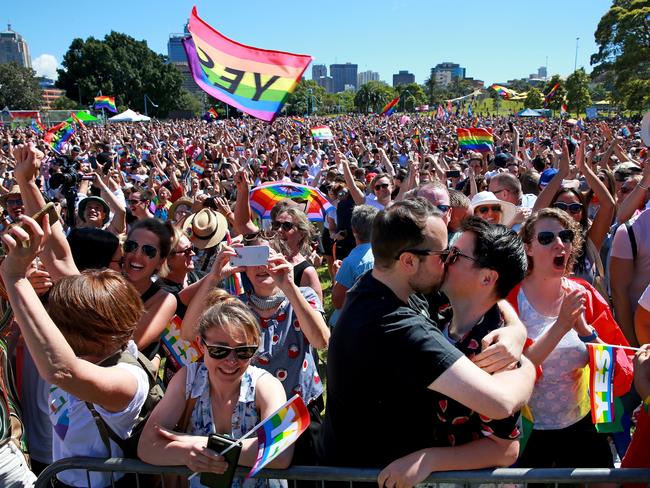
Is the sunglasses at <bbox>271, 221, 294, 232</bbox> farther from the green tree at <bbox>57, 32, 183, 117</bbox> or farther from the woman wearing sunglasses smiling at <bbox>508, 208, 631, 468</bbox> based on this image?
the green tree at <bbox>57, 32, 183, 117</bbox>

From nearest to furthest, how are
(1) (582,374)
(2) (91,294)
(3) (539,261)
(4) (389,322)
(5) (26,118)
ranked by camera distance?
(4) (389,322) < (2) (91,294) < (1) (582,374) < (3) (539,261) < (5) (26,118)

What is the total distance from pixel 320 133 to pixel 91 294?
52.0ft

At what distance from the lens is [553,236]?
2.91m

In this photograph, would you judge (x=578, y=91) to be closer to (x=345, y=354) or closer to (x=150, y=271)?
(x=150, y=271)

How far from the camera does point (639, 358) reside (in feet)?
7.53

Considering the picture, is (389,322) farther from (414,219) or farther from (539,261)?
(539,261)

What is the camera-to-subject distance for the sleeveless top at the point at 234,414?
2285 mm

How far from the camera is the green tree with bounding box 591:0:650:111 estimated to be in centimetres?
4647

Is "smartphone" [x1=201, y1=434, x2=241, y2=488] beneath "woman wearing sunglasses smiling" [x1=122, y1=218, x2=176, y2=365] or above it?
beneath

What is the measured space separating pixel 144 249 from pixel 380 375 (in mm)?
2160

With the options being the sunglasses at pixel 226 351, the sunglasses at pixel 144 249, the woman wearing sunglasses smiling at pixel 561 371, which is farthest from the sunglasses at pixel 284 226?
the sunglasses at pixel 226 351

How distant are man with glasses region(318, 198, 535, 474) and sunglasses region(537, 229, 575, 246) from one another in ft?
3.38

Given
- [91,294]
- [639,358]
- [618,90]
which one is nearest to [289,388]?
[91,294]

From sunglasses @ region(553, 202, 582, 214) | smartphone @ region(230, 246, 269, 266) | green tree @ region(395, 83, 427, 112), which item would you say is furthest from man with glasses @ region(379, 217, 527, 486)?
green tree @ region(395, 83, 427, 112)
